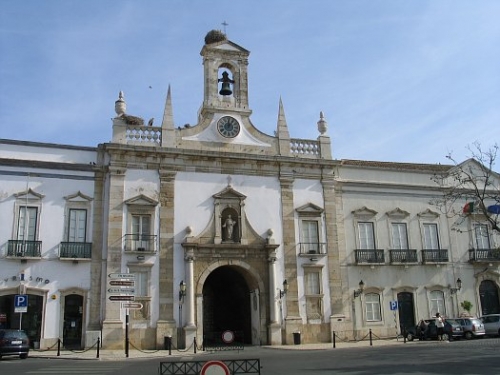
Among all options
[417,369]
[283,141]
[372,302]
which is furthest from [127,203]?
[417,369]

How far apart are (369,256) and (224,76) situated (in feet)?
40.5

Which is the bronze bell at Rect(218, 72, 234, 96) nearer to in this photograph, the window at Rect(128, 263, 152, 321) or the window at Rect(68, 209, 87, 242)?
the window at Rect(68, 209, 87, 242)

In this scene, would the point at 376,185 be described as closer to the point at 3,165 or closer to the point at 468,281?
the point at 468,281

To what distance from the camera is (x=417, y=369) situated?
46.3 feet

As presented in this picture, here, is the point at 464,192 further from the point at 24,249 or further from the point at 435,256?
the point at 24,249

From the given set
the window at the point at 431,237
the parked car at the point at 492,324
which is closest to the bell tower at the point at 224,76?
the window at the point at 431,237

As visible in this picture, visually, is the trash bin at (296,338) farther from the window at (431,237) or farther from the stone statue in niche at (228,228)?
the window at (431,237)

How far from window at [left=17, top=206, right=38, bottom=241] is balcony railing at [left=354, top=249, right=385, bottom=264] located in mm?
15927

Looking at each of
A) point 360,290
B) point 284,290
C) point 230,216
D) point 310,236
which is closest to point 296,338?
point 284,290

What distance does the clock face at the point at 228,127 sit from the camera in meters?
27.8

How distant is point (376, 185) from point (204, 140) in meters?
10.0

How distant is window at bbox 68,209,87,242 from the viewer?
24734 millimetres

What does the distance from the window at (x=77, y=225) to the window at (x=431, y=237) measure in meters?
18.3

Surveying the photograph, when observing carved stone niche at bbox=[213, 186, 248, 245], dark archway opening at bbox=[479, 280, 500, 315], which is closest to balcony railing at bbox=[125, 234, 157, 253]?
carved stone niche at bbox=[213, 186, 248, 245]
